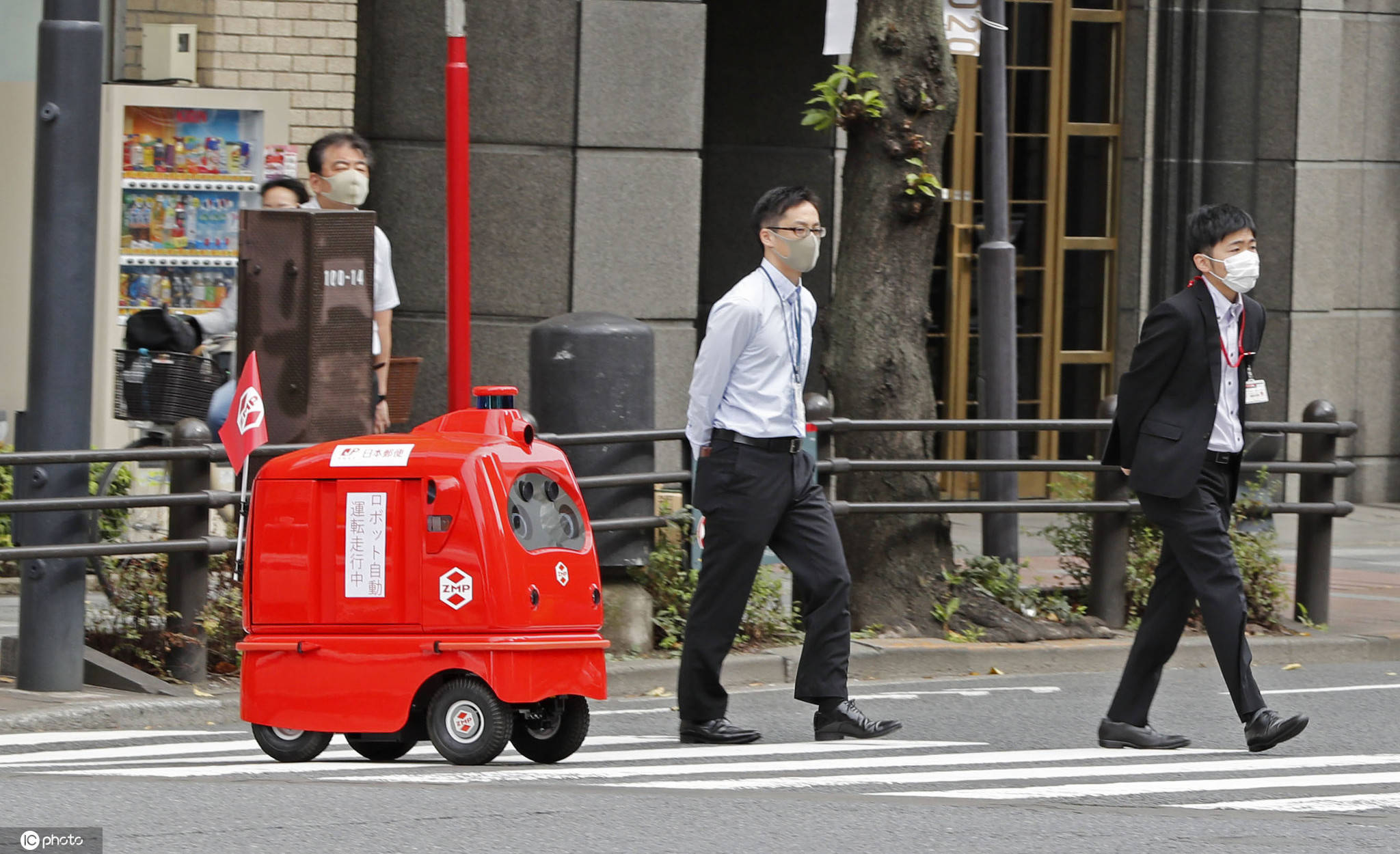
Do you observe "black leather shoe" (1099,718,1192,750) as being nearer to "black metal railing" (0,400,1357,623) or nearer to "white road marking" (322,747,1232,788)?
"white road marking" (322,747,1232,788)

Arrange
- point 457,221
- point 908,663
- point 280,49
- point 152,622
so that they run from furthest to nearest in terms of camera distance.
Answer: point 280,49
point 908,663
point 457,221
point 152,622

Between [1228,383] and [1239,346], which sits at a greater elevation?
[1239,346]

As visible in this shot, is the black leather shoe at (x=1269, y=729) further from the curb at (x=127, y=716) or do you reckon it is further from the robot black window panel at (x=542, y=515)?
the curb at (x=127, y=716)

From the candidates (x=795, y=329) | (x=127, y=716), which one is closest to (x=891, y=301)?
(x=795, y=329)

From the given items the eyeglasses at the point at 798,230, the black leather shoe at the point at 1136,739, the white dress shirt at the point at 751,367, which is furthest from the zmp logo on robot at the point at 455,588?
the black leather shoe at the point at 1136,739

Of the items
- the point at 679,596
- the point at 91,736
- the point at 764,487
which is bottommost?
the point at 91,736

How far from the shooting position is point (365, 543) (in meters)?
6.69

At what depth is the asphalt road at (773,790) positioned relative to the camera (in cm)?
574

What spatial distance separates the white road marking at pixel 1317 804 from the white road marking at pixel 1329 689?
104 inches

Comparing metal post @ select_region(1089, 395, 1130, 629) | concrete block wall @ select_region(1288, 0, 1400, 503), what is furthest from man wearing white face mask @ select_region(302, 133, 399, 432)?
concrete block wall @ select_region(1288, 0, 1400, 503)

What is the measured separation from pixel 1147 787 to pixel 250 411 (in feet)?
12.3

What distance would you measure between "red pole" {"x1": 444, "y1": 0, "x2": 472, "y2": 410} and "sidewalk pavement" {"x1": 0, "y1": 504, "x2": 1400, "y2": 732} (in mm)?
1493

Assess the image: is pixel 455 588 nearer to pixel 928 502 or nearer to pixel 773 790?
pixel 773 790

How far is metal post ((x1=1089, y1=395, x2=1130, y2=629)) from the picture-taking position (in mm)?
10820
